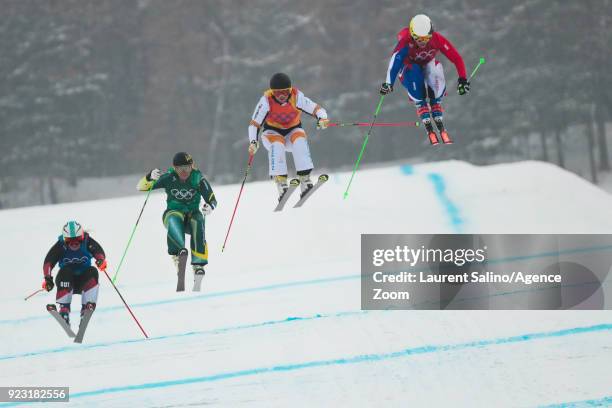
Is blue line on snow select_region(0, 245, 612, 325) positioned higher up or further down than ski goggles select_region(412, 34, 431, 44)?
further down

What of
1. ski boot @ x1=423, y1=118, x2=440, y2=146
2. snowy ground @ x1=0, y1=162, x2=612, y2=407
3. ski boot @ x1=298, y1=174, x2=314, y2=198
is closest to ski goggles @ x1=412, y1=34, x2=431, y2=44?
ski boot @ x1=423, y1=118, x2=440, y2=146

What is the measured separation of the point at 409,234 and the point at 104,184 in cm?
2373

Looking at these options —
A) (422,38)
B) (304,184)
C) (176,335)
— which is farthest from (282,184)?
(422,38)

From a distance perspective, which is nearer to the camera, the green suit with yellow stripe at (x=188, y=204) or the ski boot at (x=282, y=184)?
the green suit with yellow stripe at (x=188, y=204)

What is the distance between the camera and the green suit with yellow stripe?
7.27 metres

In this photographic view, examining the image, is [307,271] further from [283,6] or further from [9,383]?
[283,6]

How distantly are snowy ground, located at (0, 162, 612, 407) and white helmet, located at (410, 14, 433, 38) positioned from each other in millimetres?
2903

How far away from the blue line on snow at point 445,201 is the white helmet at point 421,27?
383 cm

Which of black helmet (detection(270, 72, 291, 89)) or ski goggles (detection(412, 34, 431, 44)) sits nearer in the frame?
ski goggles (detection(412, 34, 431, 44))

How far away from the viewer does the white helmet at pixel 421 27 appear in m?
7.82

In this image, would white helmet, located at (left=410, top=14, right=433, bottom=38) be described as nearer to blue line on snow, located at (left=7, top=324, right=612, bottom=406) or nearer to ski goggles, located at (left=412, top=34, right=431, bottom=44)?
ski goggles, located at (left=412, top=34, right=431, bottom=44)

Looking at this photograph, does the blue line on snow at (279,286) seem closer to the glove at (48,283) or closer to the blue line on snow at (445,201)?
the blue line on snow at (445,201)

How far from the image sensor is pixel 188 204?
734 centimetres

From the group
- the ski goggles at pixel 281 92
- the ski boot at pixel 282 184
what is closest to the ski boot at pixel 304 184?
the ski boot at pixel 282 184
